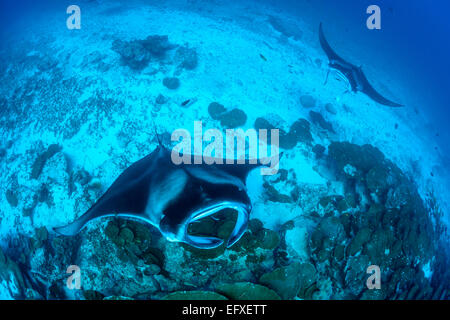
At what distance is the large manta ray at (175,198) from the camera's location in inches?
115

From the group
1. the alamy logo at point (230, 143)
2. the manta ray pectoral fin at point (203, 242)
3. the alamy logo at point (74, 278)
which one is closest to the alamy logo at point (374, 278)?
the alamy logo at point (230, 143)

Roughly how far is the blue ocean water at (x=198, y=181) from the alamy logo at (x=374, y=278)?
154mm

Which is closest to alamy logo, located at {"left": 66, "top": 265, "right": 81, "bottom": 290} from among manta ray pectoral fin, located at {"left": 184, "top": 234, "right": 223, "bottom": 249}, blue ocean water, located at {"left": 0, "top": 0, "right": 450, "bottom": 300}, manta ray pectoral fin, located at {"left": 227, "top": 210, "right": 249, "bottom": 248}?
blue ocean water, located at {"left": 0, "top": 0, "right": 450, "bottom": 300}

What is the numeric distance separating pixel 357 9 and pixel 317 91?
31.2 meters

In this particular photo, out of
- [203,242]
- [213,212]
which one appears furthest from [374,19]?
[203,242]

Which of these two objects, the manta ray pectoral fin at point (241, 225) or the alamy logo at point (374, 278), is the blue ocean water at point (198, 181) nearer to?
the manta ray pectoral fin at point (241, 225)

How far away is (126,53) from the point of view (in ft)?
28.4

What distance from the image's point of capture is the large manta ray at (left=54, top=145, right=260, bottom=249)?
115 inches

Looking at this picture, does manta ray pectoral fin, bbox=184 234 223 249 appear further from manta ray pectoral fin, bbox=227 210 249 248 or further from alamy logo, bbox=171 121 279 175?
alamy logo, bbox=171 121 279 175

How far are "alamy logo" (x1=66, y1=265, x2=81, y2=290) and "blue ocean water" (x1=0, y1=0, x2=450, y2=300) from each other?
79 millimetres

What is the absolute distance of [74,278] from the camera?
4.81m
